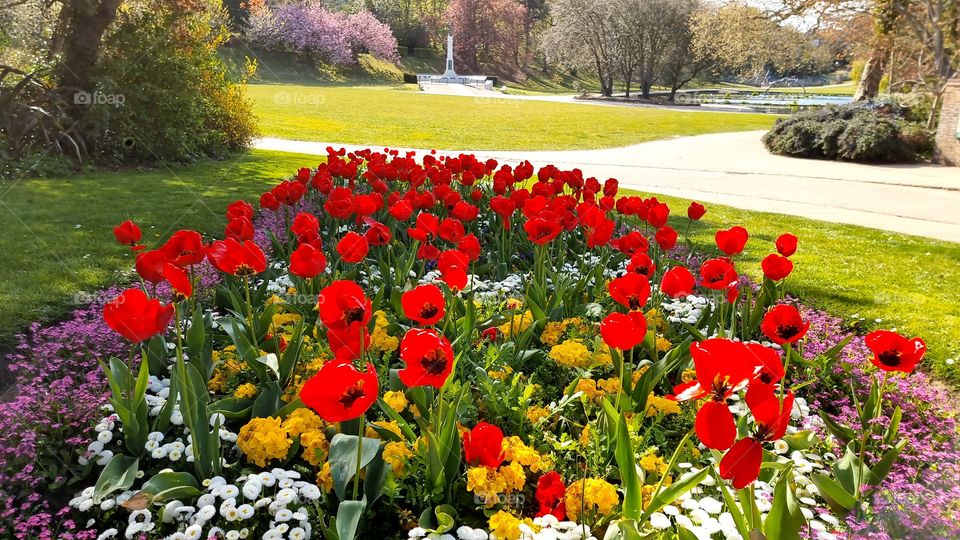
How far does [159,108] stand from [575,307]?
899 centimetres

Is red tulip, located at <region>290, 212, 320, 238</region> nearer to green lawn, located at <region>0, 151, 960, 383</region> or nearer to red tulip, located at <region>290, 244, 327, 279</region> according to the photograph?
red tulip, located at <region>290, 244, 327, 279</region>

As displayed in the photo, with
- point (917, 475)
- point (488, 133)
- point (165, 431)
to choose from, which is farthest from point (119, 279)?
point (488, 133)

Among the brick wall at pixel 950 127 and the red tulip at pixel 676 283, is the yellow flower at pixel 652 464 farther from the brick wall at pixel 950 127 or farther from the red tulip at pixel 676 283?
the brick wall at pixel 950 127

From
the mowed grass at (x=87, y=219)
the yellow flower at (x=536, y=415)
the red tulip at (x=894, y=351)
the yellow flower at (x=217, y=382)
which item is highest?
the red tulip at (x=894, y=351)

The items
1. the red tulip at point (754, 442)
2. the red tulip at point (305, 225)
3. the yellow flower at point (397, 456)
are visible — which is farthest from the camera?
the red tulip at point (305, 225)

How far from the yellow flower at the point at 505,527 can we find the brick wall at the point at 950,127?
645 inches

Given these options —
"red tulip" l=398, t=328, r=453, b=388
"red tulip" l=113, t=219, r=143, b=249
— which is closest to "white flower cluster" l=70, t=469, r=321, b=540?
"red tulip" l=398, t=328, r=453, b=388

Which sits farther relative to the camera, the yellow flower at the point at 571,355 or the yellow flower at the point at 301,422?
the yellow flower at the point at 571,355

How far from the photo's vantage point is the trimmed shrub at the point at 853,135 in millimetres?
15195

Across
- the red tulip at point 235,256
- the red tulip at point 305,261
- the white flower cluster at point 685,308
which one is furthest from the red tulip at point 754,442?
the white flower cluster at point 685,308

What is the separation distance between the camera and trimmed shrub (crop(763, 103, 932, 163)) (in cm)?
1520

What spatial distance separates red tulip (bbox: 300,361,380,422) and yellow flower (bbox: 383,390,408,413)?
92cm

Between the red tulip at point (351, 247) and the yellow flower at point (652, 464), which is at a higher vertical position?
the red tulip at point (351, 247)

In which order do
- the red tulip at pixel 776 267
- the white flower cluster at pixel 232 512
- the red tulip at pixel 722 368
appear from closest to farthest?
the red tulip at pixel 722 368, the white flower cluster at pixel 232 512, the red tulip at pixel 776 267
